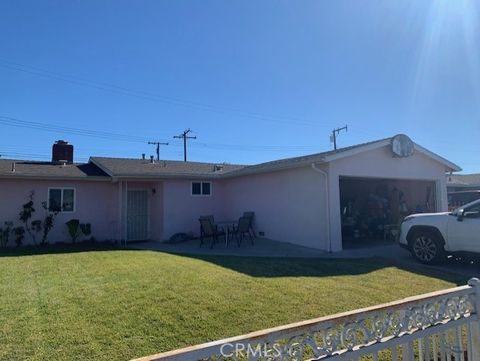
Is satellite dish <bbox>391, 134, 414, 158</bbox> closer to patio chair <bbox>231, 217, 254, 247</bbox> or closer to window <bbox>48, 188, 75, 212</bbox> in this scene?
patio chair <bbox>231, 217, 254, 247</bbox>

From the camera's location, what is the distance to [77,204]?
14.9 metres

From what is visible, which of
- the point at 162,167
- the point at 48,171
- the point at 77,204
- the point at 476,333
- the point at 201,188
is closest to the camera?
the point at 476,333

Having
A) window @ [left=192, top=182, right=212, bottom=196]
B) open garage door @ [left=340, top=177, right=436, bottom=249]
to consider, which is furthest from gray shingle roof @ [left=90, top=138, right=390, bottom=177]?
open garage door @ [left=340, top=177, right=436, bottom=249]

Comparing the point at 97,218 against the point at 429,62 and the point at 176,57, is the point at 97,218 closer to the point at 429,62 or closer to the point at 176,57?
the point at 176,57

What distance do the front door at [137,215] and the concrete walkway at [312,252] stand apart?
2.77m

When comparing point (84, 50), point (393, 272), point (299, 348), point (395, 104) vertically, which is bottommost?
point (393, 272)

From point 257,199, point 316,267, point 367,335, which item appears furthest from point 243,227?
point 367,335

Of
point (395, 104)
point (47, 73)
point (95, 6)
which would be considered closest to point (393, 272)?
point (395, 104)

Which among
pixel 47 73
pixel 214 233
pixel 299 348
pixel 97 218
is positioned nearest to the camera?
pixel 299 348

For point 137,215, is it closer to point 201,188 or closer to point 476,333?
point 201,188

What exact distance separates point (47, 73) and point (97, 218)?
7.20 m

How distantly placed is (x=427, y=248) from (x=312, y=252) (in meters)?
3.16

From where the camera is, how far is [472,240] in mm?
8539

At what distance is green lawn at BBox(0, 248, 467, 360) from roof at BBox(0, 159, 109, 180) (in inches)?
212
